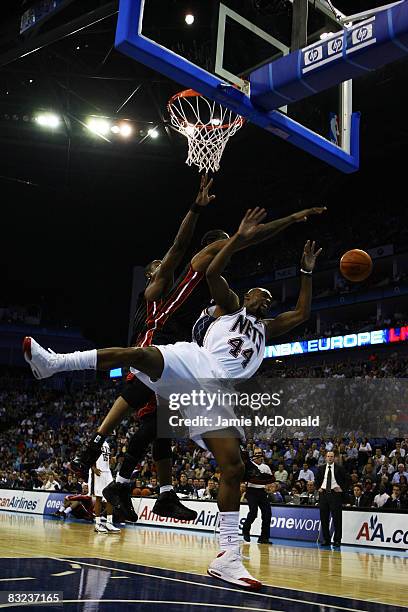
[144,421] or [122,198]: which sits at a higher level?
[122,198]

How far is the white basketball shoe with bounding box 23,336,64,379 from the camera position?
4.64 metres

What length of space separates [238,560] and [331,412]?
16.1m

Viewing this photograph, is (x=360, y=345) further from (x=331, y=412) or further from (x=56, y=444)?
(x=56, y=444)

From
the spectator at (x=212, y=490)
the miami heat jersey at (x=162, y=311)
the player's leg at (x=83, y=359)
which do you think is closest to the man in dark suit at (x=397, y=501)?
the spectator at (x=212, y=490)

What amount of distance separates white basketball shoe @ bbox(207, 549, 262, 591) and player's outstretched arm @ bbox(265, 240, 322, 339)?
1852mm

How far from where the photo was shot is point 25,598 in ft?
14.8

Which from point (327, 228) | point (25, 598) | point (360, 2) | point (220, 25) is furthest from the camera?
point (327, 228)

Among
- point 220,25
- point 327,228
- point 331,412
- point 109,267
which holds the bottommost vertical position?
point 331,412

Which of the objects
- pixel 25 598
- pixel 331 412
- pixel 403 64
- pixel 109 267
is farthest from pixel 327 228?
pixel 25 598

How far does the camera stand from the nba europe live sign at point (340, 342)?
26016 mm

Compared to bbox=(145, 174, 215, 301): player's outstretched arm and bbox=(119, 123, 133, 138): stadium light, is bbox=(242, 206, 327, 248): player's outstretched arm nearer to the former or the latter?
bbox=(145, 174, 215, 301): player's outstretched arm

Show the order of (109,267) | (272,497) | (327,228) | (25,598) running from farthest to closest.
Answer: (327,228), (109,267), (272,497), (25,598)

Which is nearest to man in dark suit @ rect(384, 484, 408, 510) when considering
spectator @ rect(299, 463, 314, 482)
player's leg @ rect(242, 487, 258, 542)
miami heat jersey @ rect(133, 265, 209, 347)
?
spectator @ rect(299, 463, 314, 482)

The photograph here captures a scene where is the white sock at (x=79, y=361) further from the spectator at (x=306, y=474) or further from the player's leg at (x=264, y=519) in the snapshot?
the spectator at (x=306, y=474)
